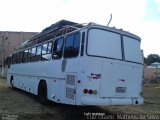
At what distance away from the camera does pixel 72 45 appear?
11.8m

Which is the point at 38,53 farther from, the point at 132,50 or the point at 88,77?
the point at 88,77

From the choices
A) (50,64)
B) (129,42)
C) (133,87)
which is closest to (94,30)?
(129,42)

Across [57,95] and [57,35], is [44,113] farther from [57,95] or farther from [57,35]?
[57,35]

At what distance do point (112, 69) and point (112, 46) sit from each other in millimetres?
817

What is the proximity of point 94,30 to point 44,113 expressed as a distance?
12.4 feet

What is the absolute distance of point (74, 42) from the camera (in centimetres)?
1165

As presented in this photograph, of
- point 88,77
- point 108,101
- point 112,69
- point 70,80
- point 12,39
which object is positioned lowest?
point 108,101

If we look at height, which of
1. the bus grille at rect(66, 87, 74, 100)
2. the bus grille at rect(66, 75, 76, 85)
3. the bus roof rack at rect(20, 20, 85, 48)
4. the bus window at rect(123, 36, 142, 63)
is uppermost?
the bus roof rack at rect(20, 20, 85, 48)

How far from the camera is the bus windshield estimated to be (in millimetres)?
10930

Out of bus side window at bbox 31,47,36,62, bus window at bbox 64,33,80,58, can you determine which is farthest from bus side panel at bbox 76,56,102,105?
bus side window at bbox 31,47,36,62

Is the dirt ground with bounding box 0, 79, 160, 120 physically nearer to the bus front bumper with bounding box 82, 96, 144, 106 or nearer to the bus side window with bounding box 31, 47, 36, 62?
the bus front bumper with bounding box 82, 96, 144, 106

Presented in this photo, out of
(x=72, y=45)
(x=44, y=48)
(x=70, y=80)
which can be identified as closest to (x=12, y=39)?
(x=44, y=48)

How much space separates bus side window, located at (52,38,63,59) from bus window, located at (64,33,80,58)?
540 millimetres

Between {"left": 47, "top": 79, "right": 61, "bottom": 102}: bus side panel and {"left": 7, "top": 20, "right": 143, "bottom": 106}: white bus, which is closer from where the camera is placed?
{"left": 7, "top": 20, "right": 143, "bottom": 106}: white bus
